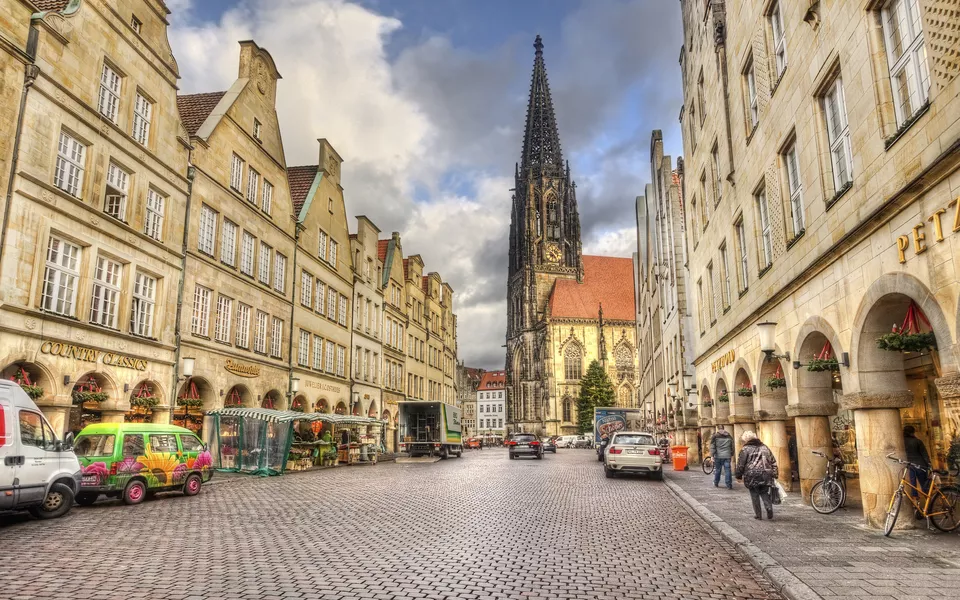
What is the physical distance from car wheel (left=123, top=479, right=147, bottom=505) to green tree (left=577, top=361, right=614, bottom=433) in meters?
80.0

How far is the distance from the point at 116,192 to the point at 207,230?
205 inches

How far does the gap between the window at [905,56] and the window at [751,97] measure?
7.10 meters

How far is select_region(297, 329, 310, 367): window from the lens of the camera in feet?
107

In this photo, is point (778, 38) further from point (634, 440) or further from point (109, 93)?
point (109, 93)

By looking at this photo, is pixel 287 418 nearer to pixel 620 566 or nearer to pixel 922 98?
pixel 620 566

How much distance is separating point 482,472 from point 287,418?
770cm

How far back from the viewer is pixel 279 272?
102 ft

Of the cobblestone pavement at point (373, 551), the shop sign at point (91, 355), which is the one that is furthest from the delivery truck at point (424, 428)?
the cobblestone pavement at point (373, 551)

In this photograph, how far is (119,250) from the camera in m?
19.6

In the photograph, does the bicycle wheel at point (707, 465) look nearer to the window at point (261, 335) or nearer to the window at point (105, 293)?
the window at point (261, 335)

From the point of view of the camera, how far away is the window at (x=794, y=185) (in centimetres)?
1396

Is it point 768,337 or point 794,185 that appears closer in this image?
point 768,337

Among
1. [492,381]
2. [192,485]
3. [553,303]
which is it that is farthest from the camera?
[492,381]

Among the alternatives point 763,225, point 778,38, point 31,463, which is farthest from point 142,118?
point 763,225
